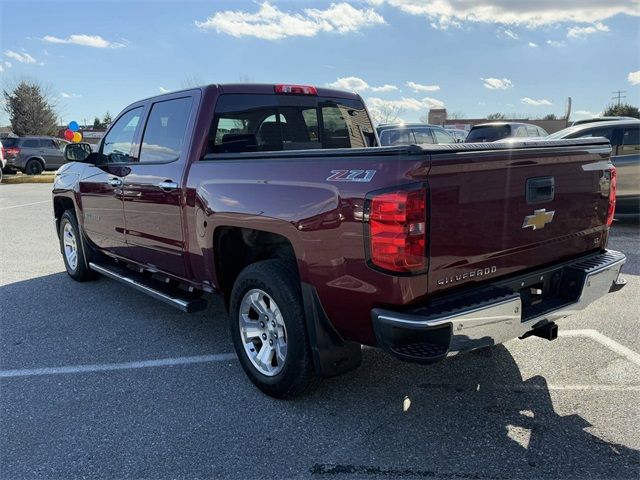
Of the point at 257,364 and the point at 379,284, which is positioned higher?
the point at 379,284

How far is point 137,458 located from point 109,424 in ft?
1.48

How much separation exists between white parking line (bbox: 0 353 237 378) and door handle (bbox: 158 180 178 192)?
133 centimetres

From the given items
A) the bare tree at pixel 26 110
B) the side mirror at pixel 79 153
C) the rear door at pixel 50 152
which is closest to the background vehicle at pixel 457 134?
the side mirror at pixel 79 153

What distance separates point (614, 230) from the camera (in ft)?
28.5

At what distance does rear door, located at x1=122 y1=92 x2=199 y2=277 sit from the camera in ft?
13.3

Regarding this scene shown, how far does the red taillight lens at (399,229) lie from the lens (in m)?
2.46

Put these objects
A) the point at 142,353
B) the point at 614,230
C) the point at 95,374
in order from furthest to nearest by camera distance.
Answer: the point at 614,230
the point at 142,353
the point at 95,374

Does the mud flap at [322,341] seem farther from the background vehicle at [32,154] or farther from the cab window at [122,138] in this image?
the background vehicle at [32,154]

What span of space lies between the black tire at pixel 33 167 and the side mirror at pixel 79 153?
20395 millimetres

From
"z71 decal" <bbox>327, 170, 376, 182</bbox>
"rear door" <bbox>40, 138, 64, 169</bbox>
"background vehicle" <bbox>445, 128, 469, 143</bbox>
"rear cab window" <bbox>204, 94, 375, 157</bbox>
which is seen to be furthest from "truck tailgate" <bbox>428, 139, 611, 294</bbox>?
"rear door" <bbox>40, 138, 64, 169</bbox>

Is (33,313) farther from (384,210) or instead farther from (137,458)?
(384,210)

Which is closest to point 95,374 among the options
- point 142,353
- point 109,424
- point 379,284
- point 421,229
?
point 142,353

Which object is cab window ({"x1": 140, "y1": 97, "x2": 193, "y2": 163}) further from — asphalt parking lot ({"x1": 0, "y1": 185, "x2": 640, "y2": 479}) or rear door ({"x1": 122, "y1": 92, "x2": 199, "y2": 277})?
asphalt parking lot ({"x1": 0, "y1": 185, "x2": 640, "y2": 479})

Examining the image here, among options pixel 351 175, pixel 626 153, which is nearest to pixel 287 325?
pixel 351 175
